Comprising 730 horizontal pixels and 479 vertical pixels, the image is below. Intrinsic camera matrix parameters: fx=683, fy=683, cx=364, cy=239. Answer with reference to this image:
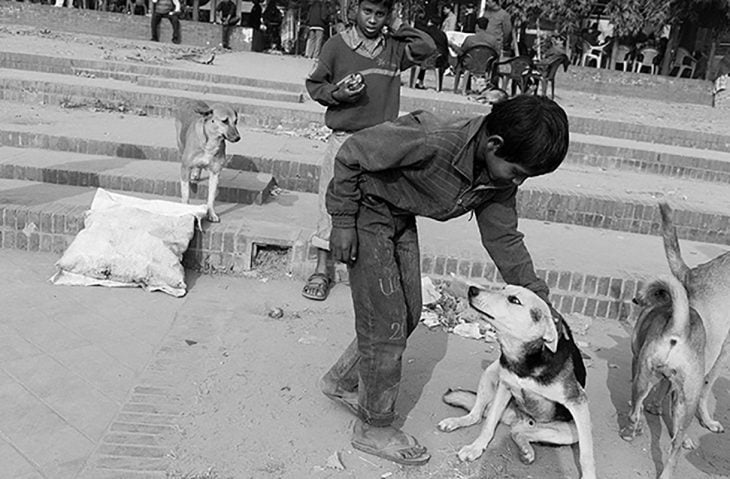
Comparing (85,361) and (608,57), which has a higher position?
(608,57)

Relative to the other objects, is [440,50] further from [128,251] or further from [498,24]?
[128,251]

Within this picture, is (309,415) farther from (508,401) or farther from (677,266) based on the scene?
(677,266)

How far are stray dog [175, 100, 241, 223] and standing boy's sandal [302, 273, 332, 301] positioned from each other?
0.99 metres

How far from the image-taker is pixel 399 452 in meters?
3.02

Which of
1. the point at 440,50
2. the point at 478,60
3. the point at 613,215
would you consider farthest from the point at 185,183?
the point at 478,60

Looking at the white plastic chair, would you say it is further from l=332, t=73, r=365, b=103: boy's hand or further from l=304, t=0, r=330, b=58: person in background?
l=332, t=73, r=365, b=103: boy's hand

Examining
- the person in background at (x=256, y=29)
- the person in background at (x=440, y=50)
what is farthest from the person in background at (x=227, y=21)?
the person in background at (x=440, y=50)

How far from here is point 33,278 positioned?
184 inches

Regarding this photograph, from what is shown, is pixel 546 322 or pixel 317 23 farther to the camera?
pixel 317 23

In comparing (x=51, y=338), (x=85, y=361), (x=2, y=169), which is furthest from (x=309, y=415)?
(x=2, y=169)

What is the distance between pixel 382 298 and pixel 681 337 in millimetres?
1376

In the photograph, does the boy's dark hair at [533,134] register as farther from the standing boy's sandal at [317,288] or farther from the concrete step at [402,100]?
the concrete step at [402,100]

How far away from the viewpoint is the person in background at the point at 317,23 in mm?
18312

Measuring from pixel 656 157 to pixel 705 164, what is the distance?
65 centimetres
